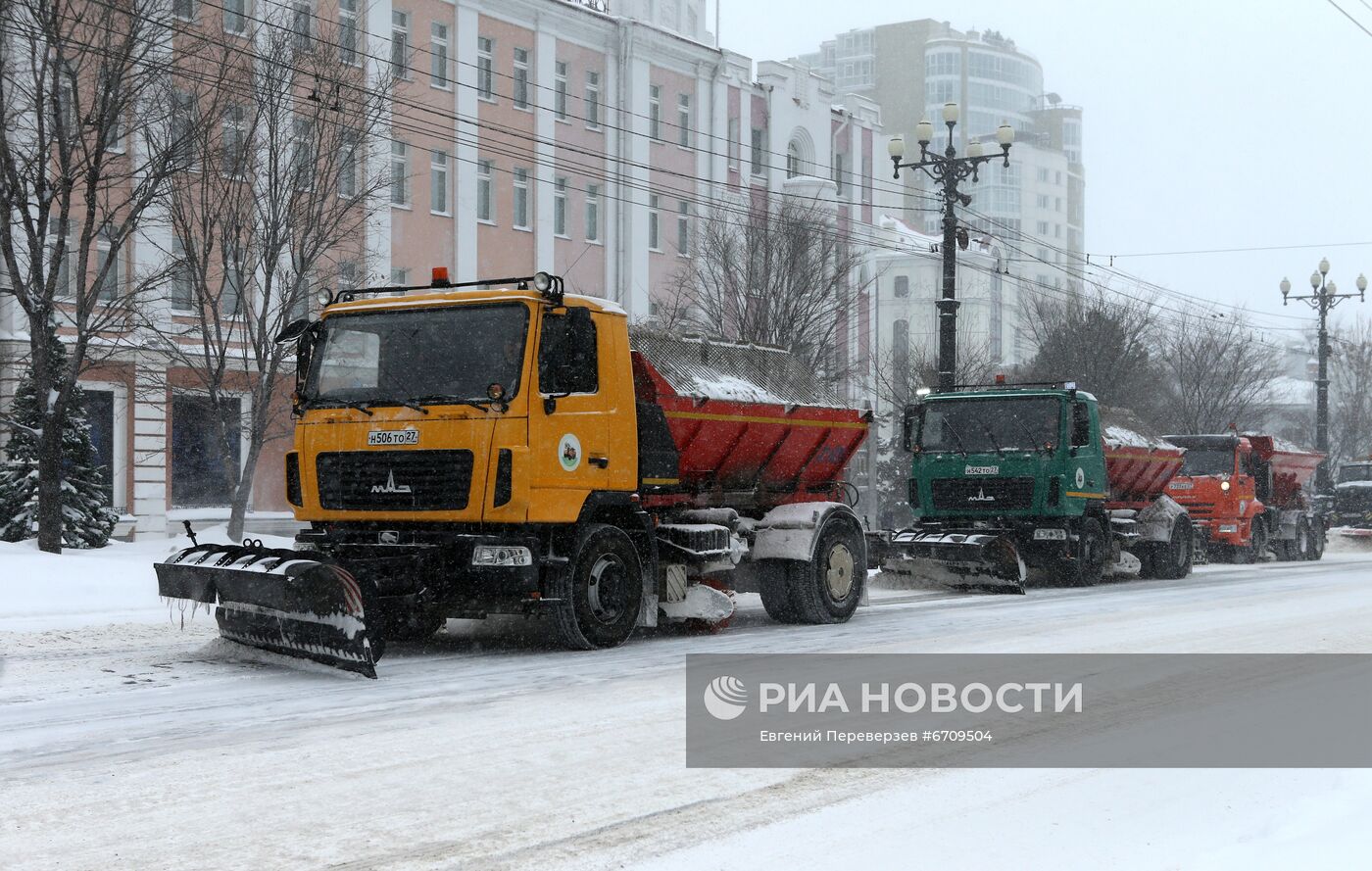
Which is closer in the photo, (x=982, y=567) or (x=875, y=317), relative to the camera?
(x=982, y=567)

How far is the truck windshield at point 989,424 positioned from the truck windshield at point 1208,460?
10.9 meters

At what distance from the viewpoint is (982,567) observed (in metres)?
19.1

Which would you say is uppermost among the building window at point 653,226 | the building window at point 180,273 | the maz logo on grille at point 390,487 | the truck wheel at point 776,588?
the building window at point 653,226

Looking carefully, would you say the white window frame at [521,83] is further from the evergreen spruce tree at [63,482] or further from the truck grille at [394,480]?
the truck grille at [394,480]

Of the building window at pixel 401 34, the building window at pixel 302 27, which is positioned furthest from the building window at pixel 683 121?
the building window at pixel 302 27

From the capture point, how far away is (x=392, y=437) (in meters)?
11.1

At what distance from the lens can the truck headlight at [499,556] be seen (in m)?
10.7

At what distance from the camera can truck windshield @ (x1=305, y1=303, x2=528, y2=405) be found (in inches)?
431

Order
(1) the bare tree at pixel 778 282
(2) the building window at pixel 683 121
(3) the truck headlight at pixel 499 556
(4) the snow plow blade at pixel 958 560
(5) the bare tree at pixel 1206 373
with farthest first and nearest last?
(5) the bare tree at pixel 1206 373 → (2) the building window at pixel 683 121 → (1) the bare tree at pixel 778 282 → (4) the snow plow blade at pixel 958 560 → (3) the truck headlight at pixel 499 556

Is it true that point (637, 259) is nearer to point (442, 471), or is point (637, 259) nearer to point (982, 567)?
point (982, 567)

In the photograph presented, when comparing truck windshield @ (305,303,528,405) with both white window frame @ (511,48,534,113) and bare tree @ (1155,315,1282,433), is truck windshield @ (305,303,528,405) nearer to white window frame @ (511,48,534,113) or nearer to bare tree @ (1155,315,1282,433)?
white window frame @ (511,48,534,113)

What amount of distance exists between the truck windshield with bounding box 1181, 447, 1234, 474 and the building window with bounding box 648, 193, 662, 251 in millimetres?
16677

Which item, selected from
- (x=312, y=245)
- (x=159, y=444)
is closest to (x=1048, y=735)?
(x=312, y=245)

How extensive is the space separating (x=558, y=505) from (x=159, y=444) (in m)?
21.4
